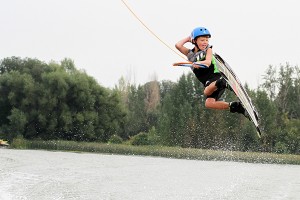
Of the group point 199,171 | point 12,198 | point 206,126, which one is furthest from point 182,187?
point 206,126

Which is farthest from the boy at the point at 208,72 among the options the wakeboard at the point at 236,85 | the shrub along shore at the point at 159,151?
the shrub along shore at the point at 159,151

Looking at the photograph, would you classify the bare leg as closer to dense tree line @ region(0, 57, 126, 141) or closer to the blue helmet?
the blue helmet

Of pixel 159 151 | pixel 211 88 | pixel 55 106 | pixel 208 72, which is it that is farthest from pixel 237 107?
pixel 55 106

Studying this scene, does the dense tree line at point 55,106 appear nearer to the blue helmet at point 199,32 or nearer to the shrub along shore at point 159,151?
the shrub along shore at point 159,151

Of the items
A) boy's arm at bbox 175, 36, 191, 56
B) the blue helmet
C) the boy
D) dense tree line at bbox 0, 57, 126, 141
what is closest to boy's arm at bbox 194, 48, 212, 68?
the boy

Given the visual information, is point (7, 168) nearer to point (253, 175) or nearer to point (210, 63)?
point (253, 175)

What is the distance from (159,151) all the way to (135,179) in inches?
601

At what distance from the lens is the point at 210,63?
25.6ft

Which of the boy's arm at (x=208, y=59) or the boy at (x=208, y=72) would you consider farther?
the boy at (x=208, y=72)

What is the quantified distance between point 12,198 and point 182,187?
1055 centimetres

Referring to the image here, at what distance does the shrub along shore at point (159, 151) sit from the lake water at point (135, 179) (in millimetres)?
2056

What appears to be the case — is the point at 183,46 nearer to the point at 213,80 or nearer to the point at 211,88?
the point at 213,80

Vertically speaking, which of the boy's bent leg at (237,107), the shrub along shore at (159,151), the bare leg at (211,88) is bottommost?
the shrub along shore at (159,151)

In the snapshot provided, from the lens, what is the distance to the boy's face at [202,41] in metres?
7.91
